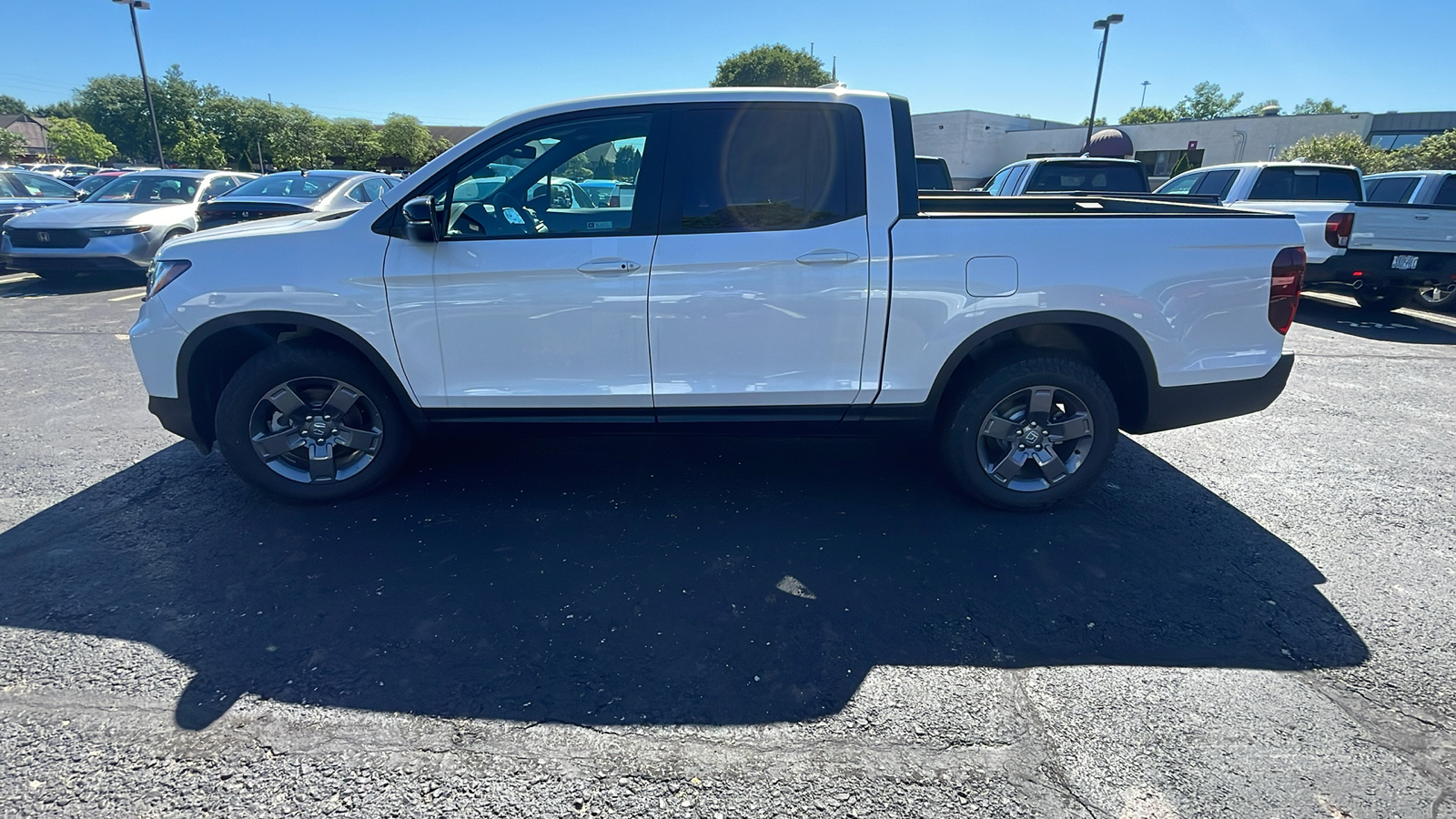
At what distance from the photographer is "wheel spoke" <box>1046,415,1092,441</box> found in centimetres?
367

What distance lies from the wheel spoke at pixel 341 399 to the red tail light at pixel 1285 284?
4.42 metres

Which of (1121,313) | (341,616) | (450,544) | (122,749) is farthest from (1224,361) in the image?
(122,749)

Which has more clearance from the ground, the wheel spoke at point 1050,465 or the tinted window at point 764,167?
the tinted window at point 764,167

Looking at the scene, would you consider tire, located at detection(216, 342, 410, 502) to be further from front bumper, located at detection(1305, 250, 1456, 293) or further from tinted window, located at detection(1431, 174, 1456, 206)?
tinted window, located at detection(1431, 174, 1456, 206)

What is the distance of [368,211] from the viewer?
3480 mm

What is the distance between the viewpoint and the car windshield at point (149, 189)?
11008 mm

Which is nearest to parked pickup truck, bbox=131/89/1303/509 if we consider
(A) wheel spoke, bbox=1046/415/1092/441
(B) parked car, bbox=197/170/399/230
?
(A) wheel spoke, bbox=1046/415/1092/441

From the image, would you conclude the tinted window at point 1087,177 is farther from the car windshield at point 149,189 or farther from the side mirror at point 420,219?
the car windshield at point 149,189

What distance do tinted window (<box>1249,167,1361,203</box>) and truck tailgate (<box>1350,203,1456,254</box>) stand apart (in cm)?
143

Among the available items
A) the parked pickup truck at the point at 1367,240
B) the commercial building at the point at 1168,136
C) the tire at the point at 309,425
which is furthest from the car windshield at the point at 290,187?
the commercial building at the point at 1168,136

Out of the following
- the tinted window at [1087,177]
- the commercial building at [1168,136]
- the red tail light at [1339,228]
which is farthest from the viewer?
the commercial building at [1168,136]

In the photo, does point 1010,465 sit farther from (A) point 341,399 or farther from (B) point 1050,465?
(A) point 341,399

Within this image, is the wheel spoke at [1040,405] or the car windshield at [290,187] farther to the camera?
the car windshield at [290,187]

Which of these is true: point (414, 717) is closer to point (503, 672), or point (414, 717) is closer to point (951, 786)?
point (503, 672)
